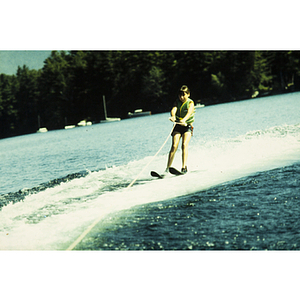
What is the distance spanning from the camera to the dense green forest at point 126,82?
172 inches

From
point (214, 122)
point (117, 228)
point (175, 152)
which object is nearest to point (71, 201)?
point (117, 228)

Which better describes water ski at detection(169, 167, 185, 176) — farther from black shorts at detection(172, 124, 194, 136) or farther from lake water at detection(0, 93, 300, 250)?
black shorts at detection(172, 124, 194, 136)

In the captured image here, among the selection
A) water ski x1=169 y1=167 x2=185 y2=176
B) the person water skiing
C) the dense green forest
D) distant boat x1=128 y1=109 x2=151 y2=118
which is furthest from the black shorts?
distant boat x1=128 y1=109 x2=151 y2=118

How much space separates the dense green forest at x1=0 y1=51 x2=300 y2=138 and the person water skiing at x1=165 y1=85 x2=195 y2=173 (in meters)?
0.13

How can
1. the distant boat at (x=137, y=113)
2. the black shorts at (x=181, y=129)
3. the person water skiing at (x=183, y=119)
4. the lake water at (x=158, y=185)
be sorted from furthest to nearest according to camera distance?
the distant boat at (x=137, y=113), the black shorts at (x=181, y=129), the person water skiing at (x=183, y=119), the lake water at (x=158, y=185)

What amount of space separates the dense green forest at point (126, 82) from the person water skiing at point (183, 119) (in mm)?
126

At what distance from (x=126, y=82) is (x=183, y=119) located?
3.97 feet

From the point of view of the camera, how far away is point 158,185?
414cm

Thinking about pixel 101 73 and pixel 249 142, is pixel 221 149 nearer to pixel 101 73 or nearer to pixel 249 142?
pixel 249 142

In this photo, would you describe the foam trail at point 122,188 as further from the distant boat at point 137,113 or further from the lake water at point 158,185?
the distant boat at point 137,113

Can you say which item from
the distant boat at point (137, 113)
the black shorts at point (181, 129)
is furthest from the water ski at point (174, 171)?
the distant boat at point (137, 113)

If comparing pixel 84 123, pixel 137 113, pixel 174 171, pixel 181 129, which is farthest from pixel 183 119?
pixel 84 123
